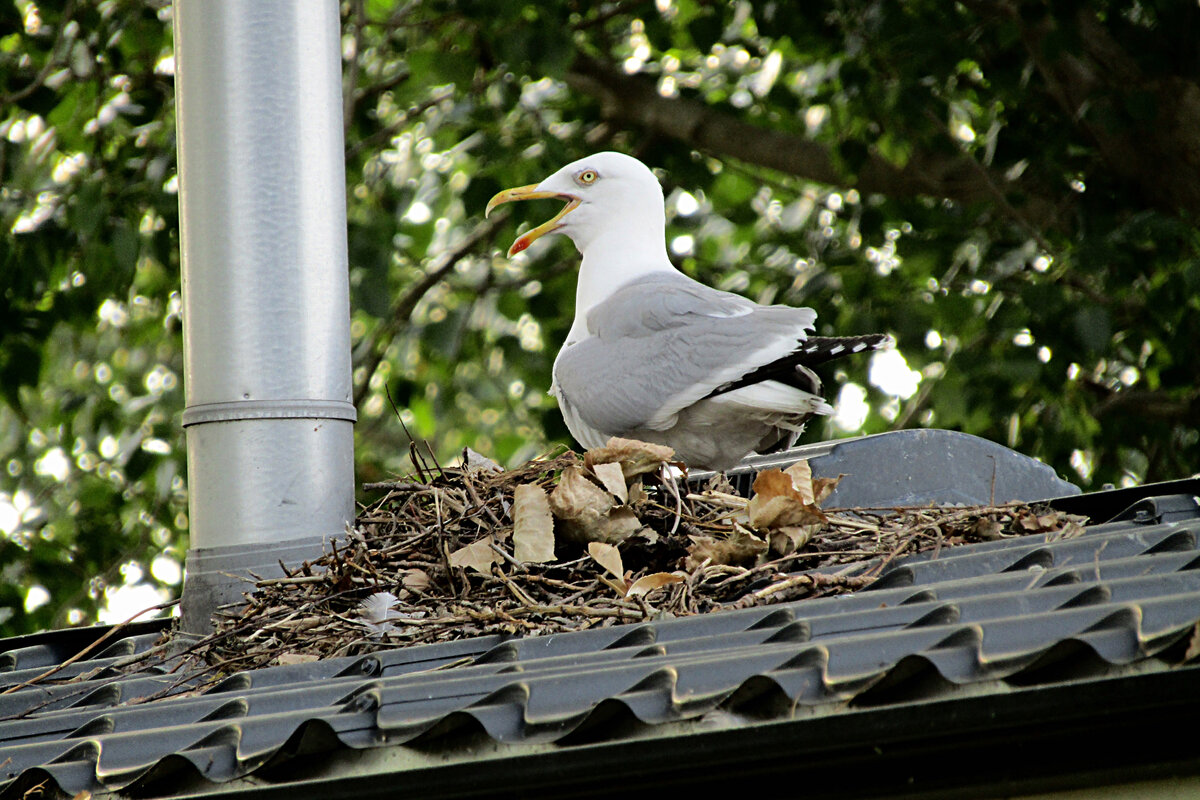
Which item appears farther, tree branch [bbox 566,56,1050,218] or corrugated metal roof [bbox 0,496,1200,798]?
tree branch [bbox 566,56,1050,218]

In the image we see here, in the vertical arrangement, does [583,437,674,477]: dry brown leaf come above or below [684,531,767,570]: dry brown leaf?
above

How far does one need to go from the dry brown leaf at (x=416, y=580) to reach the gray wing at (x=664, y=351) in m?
1.36

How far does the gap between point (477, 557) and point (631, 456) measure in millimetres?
417

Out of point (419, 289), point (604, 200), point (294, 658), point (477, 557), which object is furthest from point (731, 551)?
point (419, 289)

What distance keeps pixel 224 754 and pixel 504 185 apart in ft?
17.2

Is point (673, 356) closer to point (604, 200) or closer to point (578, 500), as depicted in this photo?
point (604, 200)

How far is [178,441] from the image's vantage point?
783 cm

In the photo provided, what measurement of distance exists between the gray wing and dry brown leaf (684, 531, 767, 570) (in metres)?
1.18

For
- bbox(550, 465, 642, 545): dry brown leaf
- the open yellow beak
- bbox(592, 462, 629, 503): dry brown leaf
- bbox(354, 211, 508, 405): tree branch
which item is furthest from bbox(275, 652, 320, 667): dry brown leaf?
bbox(354, 211, 508, 405): tree branch

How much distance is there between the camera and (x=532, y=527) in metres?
3.02

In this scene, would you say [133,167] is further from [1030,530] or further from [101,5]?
[1030,530]

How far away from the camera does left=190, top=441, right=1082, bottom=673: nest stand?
281 cm

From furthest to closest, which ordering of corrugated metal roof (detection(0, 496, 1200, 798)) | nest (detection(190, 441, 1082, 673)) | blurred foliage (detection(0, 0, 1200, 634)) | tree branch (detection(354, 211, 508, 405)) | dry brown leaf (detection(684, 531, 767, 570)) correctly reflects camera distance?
tree branch (detection(354, 211, 508, 405))
blurred foliage (detection(0, 0, 1200, 634))
dry brown leaf (detection(684, 531, 767, 570))
nest (detection(190, 441, 1082, 673))
corrugated metal roof (detection(0, 496, 1200, 798))

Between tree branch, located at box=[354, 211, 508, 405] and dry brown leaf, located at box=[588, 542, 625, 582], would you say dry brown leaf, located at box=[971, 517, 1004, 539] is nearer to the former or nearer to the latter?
dry brown leaf, located at box=[588, 542, 625, 582]
